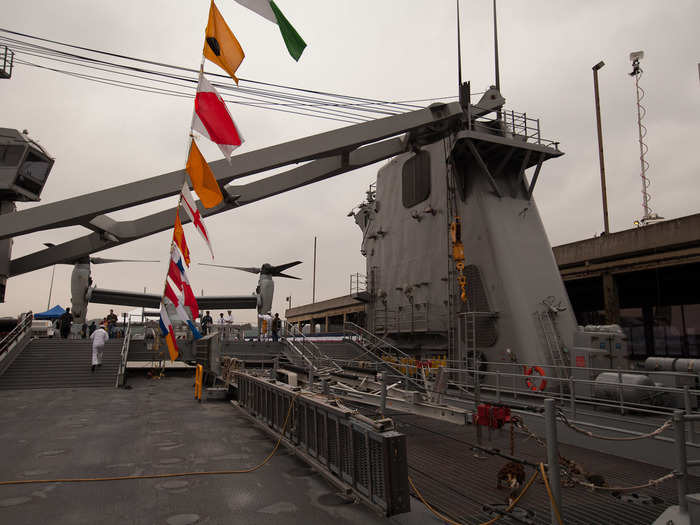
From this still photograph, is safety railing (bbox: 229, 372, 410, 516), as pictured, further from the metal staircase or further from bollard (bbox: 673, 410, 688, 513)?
the metal staircase

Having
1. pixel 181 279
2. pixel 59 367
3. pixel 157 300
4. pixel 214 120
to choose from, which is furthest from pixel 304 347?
pixel 157 300

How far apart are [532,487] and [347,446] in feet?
7.83

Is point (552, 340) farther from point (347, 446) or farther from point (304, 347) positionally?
point (304, 347)

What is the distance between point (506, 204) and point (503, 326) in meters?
3.96

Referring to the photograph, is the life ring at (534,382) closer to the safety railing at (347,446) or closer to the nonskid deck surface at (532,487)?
the nonskid deck surface at (532,487)

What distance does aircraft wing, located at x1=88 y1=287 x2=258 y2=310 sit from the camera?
37.9m

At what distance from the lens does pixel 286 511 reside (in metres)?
4.98

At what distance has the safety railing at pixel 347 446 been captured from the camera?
4.51m

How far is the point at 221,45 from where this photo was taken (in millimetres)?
7020

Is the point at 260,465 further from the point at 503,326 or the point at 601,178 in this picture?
the point at 601,178

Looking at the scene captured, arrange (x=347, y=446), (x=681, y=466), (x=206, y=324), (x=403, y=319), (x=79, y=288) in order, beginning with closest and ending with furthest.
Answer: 1. (x=681, y=466)
2. (x=347, y=446)
3. (x=403, y=319)
4. (x=79, y=288)
5. (x=206, y=324)

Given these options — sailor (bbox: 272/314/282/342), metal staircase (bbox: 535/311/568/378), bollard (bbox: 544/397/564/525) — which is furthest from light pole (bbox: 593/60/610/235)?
bollard (bbox: 544/397/564/525)

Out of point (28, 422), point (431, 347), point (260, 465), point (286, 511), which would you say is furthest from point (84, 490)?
point (431, 347)

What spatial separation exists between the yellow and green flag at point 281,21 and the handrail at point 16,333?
1812 centimetres
